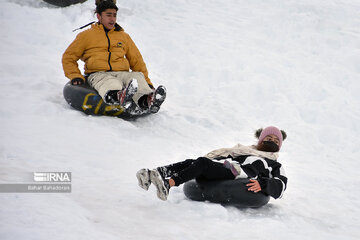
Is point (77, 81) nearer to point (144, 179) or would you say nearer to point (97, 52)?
point (97, 52)

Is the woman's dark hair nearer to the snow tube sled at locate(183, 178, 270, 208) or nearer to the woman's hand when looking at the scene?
the snow tube sled at locate(183, 178, 270, 208)

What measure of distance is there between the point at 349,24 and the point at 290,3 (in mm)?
1544

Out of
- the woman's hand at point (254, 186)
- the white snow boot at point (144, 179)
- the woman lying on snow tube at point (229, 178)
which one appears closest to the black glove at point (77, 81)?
the woman lying on snow tube at point (229, 178)

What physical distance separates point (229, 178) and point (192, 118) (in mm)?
2995

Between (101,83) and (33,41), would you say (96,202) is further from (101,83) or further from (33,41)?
(33,41)

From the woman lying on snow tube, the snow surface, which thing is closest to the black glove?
the snow surface

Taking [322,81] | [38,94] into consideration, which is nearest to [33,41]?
[38,94]

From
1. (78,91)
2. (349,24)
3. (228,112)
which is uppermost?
(349,24)

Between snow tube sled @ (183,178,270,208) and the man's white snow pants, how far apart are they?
2266 millimetres

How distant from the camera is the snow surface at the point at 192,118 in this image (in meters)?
3.51

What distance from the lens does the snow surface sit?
3.51 meters

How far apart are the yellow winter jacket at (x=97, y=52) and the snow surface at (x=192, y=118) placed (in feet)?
1.75

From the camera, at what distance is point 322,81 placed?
9031mm

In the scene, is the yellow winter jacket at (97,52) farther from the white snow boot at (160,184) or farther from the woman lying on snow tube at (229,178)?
the white snow boot at (160,184)
